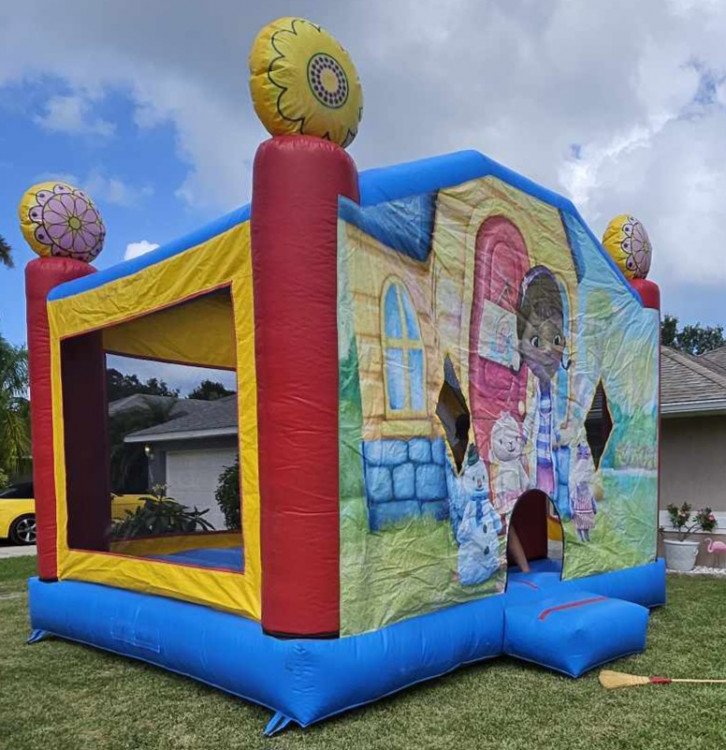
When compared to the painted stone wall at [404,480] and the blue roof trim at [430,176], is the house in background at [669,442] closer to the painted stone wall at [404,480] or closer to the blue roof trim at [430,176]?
the painted stone wall at [404,480]

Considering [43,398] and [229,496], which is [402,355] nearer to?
[229,496]

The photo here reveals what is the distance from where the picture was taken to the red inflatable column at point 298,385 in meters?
4.12

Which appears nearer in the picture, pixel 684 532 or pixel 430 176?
pixel 430 176

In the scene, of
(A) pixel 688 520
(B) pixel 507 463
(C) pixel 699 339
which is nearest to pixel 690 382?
(A) pixel 688 520

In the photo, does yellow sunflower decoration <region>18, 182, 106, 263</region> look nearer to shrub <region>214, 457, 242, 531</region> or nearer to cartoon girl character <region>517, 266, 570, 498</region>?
shrub <region>214, 457, 242, 531</region>

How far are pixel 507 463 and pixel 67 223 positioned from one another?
13.9 ft

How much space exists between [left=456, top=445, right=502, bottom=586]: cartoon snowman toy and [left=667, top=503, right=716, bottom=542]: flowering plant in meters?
5.49

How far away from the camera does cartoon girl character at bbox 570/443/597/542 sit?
6.18m

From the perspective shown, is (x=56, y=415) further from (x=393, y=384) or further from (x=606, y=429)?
(x=606, y=429)

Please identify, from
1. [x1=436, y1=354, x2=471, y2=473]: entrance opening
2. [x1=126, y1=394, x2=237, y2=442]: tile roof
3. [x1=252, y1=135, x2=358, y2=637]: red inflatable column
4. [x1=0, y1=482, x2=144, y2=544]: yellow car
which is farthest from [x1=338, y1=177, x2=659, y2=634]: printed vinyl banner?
[x1=0, y1=482, x2=144, y2=544]: yellow car

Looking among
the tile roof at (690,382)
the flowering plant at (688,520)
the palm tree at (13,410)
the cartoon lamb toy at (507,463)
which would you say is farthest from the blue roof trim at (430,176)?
the palm tree at (13,410)

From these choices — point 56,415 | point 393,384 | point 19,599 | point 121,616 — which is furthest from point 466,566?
point 19,599

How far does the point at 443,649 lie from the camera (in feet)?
15.4

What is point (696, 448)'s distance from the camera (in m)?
10.3
